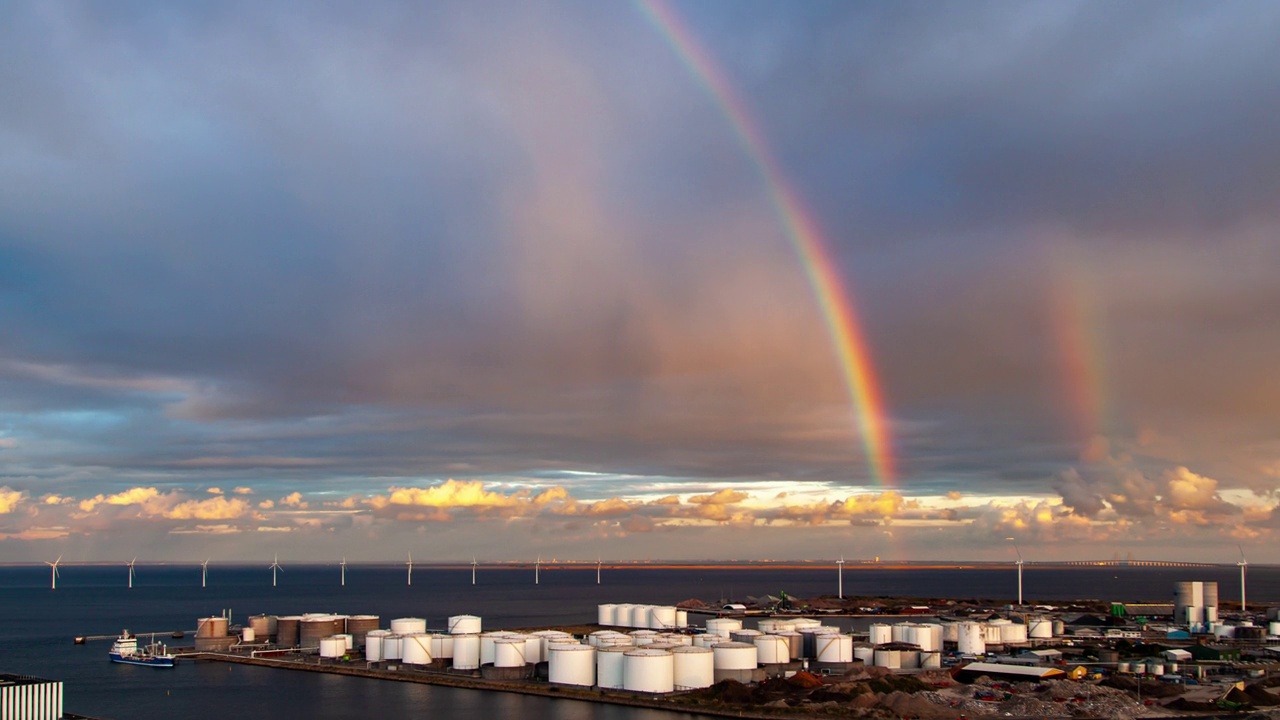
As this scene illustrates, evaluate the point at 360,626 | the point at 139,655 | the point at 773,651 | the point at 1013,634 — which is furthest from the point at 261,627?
the point at 1013,634

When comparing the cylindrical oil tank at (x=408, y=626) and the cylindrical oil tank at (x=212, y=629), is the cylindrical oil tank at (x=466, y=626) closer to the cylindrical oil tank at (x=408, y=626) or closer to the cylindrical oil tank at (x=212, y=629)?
the cylindrical oil tank at (x=408, y=626)

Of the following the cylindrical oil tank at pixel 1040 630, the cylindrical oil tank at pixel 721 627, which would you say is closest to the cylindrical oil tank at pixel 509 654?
the cylindrical oil tank at pixel 721 627

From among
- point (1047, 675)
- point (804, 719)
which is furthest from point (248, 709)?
point (1047, 675)

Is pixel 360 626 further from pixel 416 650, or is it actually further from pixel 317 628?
pixel 416 650

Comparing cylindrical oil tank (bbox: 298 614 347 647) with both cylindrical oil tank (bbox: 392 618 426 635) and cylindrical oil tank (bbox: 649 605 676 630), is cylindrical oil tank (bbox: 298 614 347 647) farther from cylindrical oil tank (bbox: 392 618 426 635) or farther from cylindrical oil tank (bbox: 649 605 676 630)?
cylindrical oil tank (bbox: 649 605 676 630)

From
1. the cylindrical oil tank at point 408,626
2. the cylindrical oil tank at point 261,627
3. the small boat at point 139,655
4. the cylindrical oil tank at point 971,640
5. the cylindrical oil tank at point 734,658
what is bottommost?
the small boat at point 139,655
